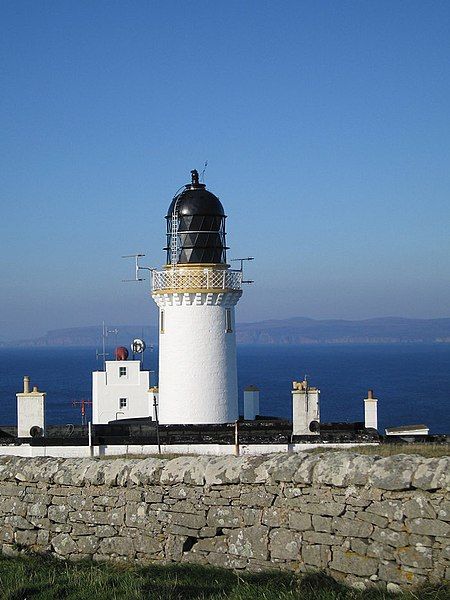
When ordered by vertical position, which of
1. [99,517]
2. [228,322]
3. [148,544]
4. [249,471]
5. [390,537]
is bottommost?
[148,544]

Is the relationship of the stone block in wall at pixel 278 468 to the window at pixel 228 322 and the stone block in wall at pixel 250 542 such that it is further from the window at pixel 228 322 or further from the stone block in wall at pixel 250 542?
the window at pixel 228 322

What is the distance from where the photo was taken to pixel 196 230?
26.7m

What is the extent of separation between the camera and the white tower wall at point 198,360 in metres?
25.9

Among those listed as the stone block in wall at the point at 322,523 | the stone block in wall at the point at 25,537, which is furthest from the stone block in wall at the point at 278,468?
the stone block in wall at the point at 25,537

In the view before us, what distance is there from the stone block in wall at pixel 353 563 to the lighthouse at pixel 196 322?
16.0m

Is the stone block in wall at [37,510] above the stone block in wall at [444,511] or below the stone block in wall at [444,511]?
below

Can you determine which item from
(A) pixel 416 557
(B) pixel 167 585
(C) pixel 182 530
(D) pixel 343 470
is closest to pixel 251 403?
(C) pixel 182 530

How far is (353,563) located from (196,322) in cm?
1665

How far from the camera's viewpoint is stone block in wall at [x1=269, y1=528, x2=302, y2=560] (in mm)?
10195

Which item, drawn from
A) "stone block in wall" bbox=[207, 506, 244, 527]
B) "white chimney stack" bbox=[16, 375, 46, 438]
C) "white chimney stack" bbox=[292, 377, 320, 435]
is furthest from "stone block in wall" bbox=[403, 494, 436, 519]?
"white chimney stack" bbox=[16, 375, 46, 438]

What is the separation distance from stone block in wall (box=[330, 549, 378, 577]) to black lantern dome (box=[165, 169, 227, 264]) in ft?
56.8

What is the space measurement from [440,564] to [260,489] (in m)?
2.27

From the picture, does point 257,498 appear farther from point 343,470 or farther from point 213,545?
point 343,470

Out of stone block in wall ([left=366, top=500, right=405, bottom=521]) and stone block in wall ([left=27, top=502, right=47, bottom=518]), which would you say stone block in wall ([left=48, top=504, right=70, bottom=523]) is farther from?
stone block in wall ([left=366, top=500, right=405, bottom=521])
